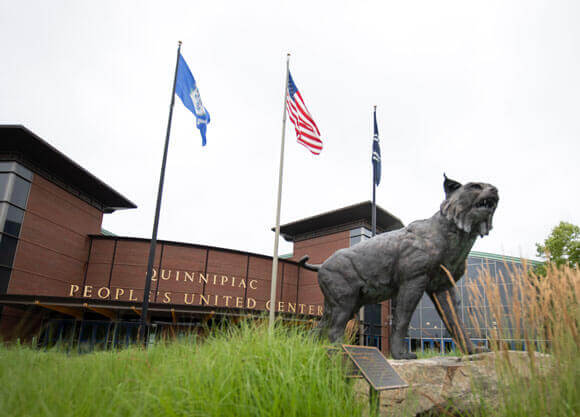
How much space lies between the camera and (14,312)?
56.8 ft

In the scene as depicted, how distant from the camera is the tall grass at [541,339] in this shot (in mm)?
2611

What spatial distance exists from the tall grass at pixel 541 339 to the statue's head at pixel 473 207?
Result: 1.81 m

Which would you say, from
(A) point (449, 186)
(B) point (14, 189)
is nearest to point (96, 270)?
(B) point (14, 189)

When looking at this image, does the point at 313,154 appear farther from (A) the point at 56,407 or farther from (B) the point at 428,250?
(A) the point at 56,407

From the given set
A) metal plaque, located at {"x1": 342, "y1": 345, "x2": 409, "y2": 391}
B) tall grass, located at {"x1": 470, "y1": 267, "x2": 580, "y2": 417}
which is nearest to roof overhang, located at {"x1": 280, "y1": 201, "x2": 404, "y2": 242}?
metal plaque, located at {"x1": 342, "y1": 345, "x2": 409, "y2": 391}

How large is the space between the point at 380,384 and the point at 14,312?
18860 millimetres

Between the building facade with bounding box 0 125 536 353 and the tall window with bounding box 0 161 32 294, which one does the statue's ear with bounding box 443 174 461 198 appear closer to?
the building facade with bounding box 0 125 536 353

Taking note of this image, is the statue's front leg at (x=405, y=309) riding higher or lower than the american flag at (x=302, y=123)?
lower

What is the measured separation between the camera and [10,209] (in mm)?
17234

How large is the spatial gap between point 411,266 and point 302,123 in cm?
940

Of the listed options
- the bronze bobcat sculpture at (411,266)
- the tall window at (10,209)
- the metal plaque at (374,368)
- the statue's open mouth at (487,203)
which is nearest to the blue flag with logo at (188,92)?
the tall window at (10,209)

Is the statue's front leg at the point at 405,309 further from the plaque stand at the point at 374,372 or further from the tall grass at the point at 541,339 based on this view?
the tall grass at the point at 541,339

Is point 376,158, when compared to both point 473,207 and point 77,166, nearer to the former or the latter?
point 473,207

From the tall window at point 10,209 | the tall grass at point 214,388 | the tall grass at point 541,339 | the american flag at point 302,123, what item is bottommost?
the tall grass at point 214,388
